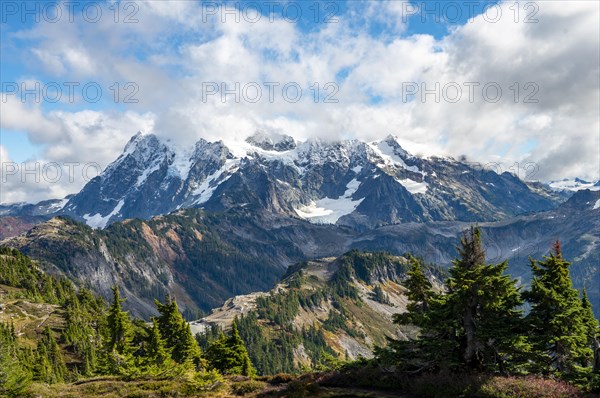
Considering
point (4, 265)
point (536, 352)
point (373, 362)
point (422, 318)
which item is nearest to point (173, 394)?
point (373, 362)

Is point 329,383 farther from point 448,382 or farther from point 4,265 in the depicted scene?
point 4,265

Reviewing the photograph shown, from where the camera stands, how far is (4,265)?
7751 inches

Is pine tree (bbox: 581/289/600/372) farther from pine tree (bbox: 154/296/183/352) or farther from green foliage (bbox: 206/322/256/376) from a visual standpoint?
pine tree (bbox: 154/296/183/352)

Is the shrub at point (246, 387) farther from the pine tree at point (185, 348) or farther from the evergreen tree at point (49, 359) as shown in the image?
the evergreen tree at point (49, 359)

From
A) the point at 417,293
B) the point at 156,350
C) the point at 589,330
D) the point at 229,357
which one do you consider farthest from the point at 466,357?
the point at 156,350

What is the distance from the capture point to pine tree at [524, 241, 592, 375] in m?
35.8

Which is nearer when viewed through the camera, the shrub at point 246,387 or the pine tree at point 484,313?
the pine tree at point 484,313

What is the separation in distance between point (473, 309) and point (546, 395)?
8.55 metres

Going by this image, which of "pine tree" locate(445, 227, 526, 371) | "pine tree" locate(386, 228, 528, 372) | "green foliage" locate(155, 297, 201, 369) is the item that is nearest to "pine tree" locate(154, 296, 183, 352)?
"green foliage" locate(155, 297, 201, 369)

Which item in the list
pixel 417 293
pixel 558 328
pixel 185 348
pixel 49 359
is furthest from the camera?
pixel 49 359

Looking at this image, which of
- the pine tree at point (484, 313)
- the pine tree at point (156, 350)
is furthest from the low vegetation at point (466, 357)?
the pine tree at point (156, 350)

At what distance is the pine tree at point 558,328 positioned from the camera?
3581 cm

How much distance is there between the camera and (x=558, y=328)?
36281 millimetres

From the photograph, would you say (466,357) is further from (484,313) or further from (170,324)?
(170,324)
